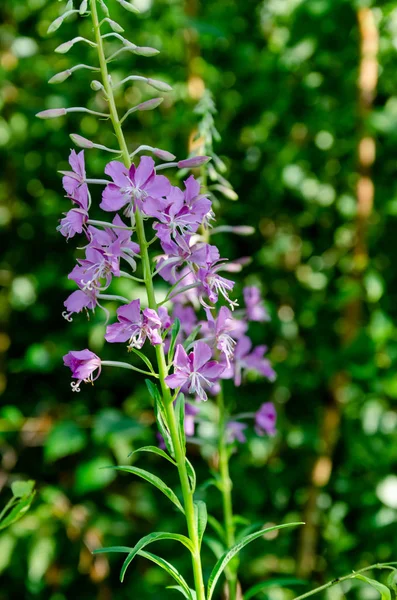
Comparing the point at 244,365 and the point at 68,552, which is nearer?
the point at 244,365

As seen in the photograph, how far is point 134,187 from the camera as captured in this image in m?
1.14

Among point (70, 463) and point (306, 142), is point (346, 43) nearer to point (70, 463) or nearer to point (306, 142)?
point (306, 142)

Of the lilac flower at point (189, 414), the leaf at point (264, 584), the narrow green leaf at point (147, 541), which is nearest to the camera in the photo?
the narrow green leaf at point (147, 541)

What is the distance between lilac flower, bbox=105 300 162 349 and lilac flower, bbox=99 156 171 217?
0.16 m

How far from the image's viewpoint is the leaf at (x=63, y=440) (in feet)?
8.03

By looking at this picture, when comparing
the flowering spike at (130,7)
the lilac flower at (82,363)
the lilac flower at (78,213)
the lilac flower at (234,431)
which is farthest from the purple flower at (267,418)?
the flowering spike at (130,7)

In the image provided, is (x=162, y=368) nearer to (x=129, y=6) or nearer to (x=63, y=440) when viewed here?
(x=129, y=6)

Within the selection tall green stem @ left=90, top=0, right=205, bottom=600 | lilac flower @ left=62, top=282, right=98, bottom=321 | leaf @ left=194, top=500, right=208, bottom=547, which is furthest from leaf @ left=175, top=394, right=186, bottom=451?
lilac flower @ left=62, top=282, right=98, bottom=321

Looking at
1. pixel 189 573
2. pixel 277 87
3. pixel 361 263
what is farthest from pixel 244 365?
pixel 277 87

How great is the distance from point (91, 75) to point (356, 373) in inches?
61.5

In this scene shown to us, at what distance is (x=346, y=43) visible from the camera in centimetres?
286

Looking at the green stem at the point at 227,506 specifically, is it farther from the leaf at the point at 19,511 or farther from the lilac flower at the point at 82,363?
the lilac flower at the point at 82,363

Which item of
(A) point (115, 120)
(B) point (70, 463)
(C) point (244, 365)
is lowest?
(B) point (70, 463)

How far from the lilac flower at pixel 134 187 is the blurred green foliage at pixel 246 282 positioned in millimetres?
1485
